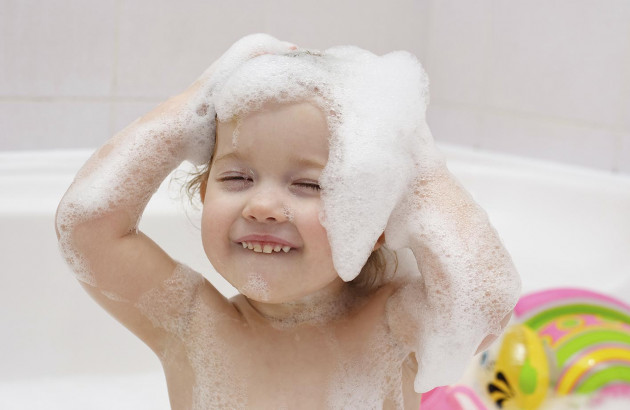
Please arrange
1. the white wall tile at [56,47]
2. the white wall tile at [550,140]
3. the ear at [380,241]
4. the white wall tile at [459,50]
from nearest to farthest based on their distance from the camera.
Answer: the ear at [380,241]
the white wall tile at [56,47]
the white wall tile at [550,140]
the white wall tile at [459,50]

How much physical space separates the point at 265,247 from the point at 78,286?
29.4 inches

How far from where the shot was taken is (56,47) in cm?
150

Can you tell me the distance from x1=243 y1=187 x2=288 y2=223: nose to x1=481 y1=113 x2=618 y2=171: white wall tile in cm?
115

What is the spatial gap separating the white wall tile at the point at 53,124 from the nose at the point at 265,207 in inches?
35.3

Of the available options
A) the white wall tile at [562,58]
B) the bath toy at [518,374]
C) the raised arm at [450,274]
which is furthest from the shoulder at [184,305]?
the white wall tile at [562,58]

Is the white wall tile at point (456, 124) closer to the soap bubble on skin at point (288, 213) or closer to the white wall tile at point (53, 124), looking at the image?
the white wall tile at point (53, 124)

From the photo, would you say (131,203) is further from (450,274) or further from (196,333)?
(450,274)

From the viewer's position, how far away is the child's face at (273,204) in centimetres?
76

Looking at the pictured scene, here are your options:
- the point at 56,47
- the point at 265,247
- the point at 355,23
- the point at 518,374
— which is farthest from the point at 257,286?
the point at 355,23

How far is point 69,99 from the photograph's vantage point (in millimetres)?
1550

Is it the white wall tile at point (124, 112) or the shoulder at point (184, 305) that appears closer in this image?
the shoulder at point (184, 305)

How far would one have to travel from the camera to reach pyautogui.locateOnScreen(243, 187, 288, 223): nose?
0.74 m

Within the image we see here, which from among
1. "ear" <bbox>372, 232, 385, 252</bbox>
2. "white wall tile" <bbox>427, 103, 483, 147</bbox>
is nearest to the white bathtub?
"white wall tile" <bbox>427, 103, 483, 147</bbox>

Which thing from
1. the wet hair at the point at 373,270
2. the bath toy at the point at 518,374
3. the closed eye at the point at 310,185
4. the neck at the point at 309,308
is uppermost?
the closed eye at the point at 310,185
